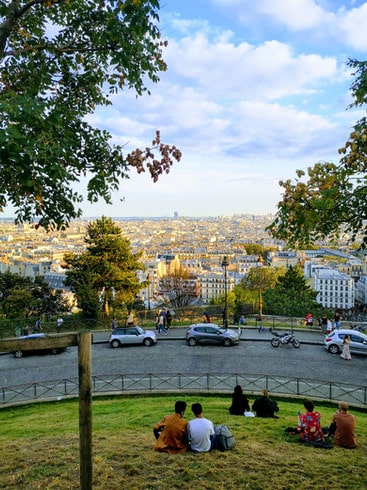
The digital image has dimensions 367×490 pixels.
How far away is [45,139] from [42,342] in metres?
2.53

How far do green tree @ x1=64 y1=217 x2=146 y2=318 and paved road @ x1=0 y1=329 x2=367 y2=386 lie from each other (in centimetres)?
909

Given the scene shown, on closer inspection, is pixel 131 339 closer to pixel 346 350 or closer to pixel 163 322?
pixel 163 322

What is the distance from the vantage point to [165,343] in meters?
20.5

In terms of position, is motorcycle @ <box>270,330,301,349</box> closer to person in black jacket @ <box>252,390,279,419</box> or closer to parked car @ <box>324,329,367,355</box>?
parked car @ <box>324,329,367,355</box>

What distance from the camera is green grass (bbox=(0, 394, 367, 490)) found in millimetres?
5715

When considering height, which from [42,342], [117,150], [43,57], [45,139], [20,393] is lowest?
[20,393]

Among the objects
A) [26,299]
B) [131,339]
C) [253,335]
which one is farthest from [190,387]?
[26,299]

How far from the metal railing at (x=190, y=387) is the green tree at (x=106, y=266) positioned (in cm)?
1432

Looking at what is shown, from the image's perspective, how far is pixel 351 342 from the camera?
717 inches

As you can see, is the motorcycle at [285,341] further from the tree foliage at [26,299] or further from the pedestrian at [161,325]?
the tree foliage at [26,299]

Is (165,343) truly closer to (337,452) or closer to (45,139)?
(337,452)

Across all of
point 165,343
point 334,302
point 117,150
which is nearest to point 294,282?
point 165,343

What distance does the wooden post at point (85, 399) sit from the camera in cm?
436

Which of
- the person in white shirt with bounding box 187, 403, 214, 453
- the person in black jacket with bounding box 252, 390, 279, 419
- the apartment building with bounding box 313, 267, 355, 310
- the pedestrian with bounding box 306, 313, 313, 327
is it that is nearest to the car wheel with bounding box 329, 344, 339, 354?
the pedestrian with bounding box 306, 313, 313, 327
